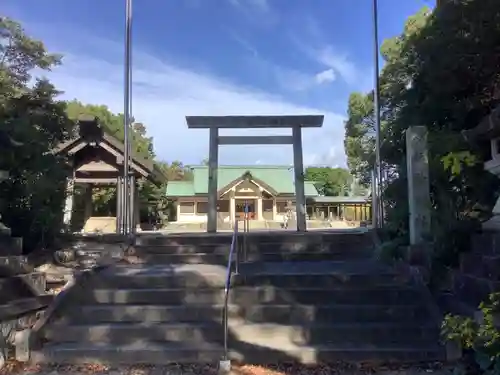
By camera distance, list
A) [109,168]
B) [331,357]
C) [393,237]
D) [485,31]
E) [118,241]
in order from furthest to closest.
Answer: [109,168] → [118,241] → [393,237] → [485,31] → [331,357]

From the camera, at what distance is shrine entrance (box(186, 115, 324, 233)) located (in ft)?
35.4

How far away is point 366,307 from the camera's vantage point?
516 cm

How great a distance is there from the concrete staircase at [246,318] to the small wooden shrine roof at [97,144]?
7.17 m

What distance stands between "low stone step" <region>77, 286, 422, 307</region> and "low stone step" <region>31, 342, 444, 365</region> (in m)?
0.82

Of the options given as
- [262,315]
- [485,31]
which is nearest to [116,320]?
[262,315]

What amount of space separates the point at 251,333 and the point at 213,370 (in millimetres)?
678

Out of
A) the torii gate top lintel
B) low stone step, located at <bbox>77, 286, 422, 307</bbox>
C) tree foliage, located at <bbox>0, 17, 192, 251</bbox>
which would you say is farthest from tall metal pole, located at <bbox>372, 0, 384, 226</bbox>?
tree foliage, located at <bbox>0, 17, 192, 251</bbox>

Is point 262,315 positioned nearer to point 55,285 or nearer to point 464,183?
point 464,183

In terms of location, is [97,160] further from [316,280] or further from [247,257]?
[316,280]

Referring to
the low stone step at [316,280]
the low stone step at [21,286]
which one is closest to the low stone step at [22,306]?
the low stone step at [21,286]

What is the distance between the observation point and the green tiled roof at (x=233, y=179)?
1341 inches

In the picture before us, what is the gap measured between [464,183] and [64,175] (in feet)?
20.8

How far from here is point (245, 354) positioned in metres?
4.50

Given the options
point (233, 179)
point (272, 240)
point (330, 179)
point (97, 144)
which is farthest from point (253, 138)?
point (330, 179)
